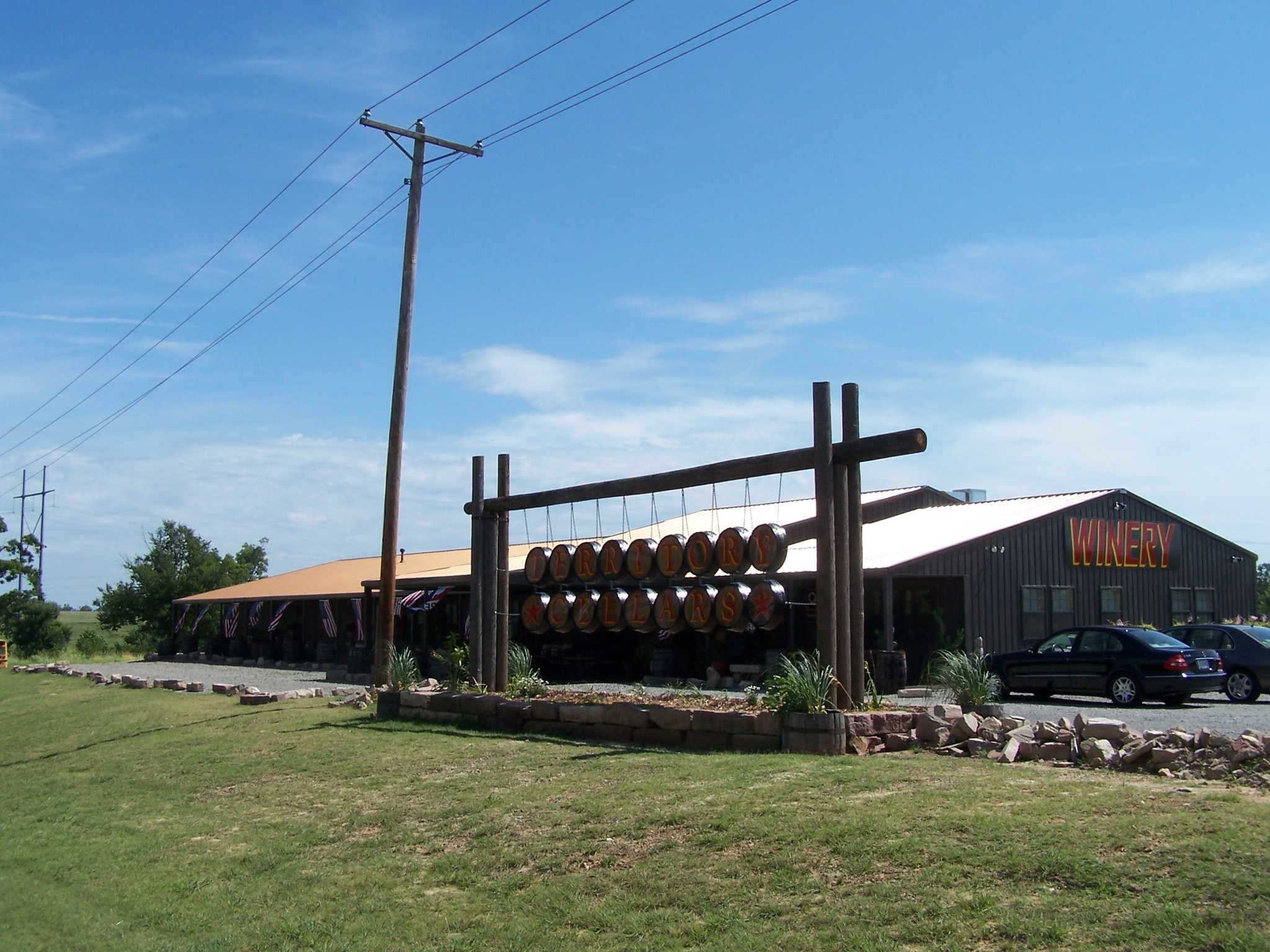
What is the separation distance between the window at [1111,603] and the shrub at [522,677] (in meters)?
16.9

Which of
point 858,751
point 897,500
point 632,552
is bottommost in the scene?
point 858,751

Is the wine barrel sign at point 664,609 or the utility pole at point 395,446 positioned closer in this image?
the wine barrel sign at point 664,609

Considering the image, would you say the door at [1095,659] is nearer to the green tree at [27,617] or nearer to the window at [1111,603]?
the window at [1111,603]

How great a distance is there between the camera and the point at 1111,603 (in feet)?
92.5

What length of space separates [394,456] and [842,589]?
925 cm

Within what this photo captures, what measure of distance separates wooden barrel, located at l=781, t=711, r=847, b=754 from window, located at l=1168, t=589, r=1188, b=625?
2183 cm

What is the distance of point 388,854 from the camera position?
8820 millimetres

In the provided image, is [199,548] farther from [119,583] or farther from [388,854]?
[388,854]

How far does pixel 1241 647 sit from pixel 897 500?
40.7 ft

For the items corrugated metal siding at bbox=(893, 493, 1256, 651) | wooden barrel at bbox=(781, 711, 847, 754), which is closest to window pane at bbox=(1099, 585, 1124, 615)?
corrugated metal siding at bbox=(893, 493, 1256, 651)

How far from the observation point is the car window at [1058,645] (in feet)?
64.2

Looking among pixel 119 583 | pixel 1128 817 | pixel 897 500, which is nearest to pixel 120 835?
pixel 1128 817

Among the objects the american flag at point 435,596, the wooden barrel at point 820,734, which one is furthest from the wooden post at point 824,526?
the american flag at point 435,596

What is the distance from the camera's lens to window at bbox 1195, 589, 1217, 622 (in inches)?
1168
